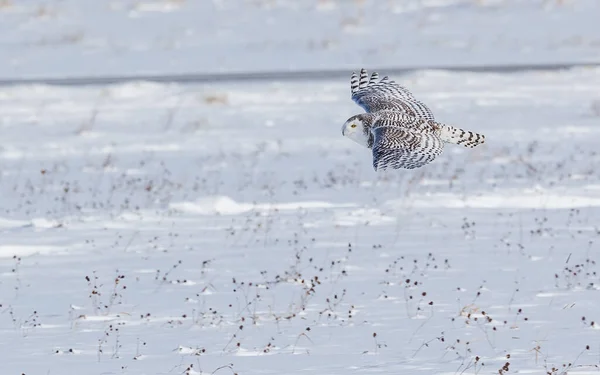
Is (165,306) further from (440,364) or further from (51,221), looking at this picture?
(51,221)

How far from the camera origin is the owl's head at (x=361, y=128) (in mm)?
8977

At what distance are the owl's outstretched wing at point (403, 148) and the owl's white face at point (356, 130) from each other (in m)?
0.19

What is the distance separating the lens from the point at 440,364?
825 centimetres

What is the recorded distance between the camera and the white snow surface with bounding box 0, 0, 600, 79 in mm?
31938

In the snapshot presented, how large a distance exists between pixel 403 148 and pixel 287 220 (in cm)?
546

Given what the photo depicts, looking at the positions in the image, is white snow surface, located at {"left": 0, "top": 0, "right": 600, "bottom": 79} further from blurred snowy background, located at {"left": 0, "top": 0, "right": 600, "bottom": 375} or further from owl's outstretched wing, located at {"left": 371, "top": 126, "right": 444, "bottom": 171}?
owl's outstretched wing, located at {"left": 371, "top": 126, "right": 444, "bottom": 171}

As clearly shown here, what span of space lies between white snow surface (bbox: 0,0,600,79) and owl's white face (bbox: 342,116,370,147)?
2212cm

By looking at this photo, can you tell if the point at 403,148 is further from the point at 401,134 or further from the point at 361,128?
the point at 361,128

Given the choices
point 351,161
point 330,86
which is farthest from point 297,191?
point 330,86

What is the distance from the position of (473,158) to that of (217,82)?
35.2 ft

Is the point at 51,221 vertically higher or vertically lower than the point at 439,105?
lower

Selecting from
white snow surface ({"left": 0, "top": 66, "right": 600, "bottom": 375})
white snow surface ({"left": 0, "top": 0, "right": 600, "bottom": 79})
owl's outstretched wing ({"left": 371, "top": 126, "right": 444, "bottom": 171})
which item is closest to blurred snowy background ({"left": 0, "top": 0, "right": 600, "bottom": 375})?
white snow surface ({"left": 0, "top": 66, "right": 600, "bottom": 375})

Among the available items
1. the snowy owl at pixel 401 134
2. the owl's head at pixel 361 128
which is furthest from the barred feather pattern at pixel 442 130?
the owl's head at pixel 361 128

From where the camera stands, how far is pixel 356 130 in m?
9.00
